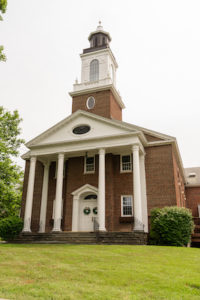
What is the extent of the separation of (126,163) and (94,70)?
41.6 ft

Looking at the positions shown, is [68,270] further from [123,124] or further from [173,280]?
[123,124]

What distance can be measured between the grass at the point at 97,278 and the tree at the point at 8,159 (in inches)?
485

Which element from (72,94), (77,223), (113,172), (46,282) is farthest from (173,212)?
(72,94)

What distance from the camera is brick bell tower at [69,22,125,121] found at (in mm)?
27500

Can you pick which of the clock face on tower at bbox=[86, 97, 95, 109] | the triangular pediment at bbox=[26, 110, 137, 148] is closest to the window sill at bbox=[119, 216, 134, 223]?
the triangular pediment at bbox=[26, 110, 137, 148]

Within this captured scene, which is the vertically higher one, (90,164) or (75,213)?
(90,164)

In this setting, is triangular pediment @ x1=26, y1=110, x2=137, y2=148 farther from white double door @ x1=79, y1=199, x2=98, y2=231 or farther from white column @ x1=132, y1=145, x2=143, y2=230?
white double door @ x1=79, y1=199, x2=98, y2=231

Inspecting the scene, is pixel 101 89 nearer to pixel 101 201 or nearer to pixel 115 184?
pixel 115 184

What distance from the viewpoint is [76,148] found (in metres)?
22.5

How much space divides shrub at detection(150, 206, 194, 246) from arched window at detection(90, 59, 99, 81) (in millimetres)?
17285

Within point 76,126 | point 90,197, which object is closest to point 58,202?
point 90,197

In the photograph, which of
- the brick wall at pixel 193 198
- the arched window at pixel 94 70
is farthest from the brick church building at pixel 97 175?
the brick wall at pixel 193 198

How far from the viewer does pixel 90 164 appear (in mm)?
24125

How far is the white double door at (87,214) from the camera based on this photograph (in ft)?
73.8
